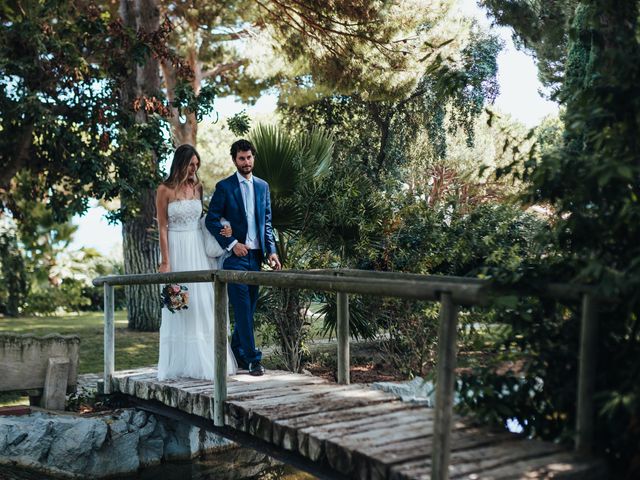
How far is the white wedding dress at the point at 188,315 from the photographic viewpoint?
639cm

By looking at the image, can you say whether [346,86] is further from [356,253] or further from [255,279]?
[255,279]

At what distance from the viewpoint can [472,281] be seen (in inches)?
166

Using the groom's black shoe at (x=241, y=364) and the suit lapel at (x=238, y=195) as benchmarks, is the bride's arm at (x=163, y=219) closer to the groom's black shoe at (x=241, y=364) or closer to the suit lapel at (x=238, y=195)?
the suit lapel at (x=238, y=195)

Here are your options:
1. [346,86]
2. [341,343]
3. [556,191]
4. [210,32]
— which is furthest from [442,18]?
[556,191]

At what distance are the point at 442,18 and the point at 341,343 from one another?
9.84 metres

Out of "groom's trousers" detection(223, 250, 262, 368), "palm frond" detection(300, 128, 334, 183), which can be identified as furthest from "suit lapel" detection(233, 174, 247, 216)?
"palm frond" detection(300, 128, 334, 183)

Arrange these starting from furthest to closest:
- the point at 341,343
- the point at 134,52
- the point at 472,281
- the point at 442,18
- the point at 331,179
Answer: the point at 442,18
the point at 134,52
the point at 331,179
the point at 341,343
the point at 472,281

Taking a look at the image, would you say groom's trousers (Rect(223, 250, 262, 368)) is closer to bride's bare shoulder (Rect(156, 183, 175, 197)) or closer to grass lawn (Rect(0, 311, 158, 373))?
bride's bare shoulder (Rect(156, 183, 175, 197))

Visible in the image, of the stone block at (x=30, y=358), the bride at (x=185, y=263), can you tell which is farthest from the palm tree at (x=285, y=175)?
the stone block at (x=30, y=358)

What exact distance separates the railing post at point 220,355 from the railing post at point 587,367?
8.08 feet

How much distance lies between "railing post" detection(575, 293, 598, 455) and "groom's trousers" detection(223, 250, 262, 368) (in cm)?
320

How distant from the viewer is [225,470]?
691 cm

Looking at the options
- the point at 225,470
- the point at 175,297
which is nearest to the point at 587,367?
the point at 175,297

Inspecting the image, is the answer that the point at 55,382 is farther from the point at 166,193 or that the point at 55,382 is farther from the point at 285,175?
the point at 285,175
